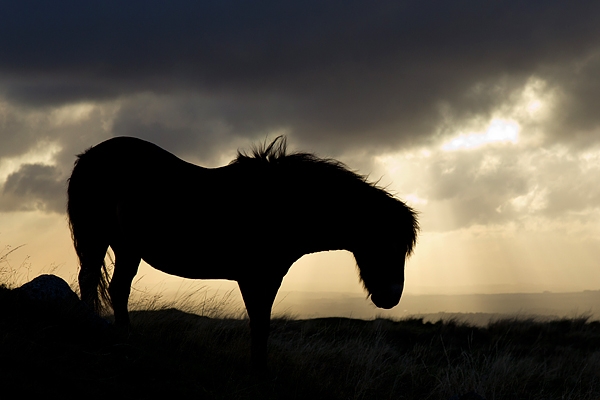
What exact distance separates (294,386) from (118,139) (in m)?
3.92

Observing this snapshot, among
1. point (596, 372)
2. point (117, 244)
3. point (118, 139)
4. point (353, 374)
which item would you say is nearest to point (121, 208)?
point (117, 244)

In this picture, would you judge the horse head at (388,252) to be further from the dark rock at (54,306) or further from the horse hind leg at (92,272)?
the horse hind leg at (92,272)

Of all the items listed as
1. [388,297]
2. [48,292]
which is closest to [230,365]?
[388,297]

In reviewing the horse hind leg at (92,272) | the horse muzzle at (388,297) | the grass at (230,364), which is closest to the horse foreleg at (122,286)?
the grass at (230,364)

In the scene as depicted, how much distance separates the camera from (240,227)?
249 inches

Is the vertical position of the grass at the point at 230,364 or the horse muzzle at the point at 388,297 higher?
the horse muzzle at the point at 388,297

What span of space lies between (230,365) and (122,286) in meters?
1.68

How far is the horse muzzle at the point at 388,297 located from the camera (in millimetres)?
6398

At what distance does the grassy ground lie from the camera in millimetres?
4734

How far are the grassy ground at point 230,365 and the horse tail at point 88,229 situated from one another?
0.75 metres

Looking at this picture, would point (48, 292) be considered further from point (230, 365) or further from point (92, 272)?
point (230, 365)

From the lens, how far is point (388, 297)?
646 centimetres

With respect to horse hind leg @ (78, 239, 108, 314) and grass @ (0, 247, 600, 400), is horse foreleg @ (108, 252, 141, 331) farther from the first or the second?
horse hind leg @ (78, 239, 108, 314)

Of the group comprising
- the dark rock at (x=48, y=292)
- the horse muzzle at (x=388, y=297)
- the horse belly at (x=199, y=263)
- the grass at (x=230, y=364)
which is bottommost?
the grass at (x=230, y=364)
